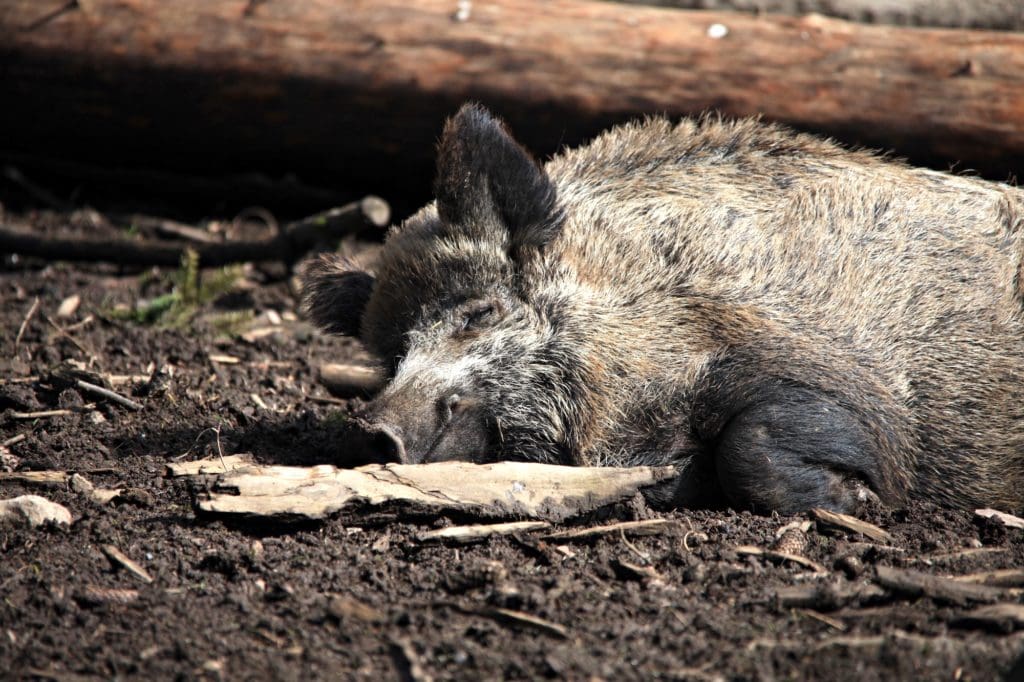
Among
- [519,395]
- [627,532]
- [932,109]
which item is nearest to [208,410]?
[519,395]

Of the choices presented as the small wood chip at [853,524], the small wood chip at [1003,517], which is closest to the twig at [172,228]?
the small wood chip at [853,524]

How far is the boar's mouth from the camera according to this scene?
13.6ft

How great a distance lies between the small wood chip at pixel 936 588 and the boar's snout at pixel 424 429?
5.52 ft

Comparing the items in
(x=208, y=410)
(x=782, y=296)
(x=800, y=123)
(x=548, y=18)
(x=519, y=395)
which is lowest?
(x=208, y=410)

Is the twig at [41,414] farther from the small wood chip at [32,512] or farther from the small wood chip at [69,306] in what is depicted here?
the small wood chip at [69,306]

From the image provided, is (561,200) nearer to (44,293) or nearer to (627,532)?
(627,532)

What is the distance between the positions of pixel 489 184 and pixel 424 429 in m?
1.12

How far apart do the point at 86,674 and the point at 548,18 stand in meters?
4.88

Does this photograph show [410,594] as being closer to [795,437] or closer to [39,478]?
[795,437]

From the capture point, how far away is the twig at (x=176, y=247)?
7.09 metres

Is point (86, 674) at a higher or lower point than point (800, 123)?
lower

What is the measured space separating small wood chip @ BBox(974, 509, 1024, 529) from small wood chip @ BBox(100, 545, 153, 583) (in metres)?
3.12

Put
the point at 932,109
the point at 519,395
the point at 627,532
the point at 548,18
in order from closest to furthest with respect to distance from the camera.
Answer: the point at 627,532
the point at 519,395
the point at 932,109
the point at 548,18

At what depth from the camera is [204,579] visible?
3.57m
